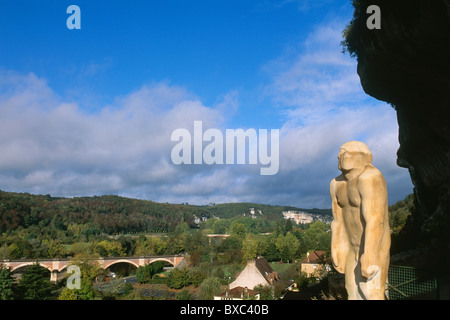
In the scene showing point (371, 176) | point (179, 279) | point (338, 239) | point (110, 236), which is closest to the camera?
point (371, 176)

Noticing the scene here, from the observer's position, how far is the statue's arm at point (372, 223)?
4.68m

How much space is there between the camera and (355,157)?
4.98 metres

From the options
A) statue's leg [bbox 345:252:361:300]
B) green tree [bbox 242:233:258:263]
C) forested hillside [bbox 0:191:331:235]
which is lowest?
green tree [bbox 242:233:258:263]

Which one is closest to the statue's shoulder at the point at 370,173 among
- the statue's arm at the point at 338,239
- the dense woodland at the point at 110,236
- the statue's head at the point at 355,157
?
the statue's head at the point at 355,157

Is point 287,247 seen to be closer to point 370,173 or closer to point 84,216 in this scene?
point 370,173

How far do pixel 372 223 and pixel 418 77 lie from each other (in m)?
11.3

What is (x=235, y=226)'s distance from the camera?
289 ft

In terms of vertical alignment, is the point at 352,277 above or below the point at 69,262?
above

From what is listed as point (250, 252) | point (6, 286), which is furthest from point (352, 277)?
point (250, 252)

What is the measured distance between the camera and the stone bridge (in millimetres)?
47750

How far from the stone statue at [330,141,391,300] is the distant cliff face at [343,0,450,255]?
25.4ft

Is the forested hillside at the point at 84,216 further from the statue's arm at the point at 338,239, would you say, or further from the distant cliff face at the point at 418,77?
the statue's arm at the point at 338,239

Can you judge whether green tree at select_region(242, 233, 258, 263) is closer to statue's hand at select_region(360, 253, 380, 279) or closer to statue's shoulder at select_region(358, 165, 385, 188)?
statue's hand at select_region(360, 253, 380, 279)

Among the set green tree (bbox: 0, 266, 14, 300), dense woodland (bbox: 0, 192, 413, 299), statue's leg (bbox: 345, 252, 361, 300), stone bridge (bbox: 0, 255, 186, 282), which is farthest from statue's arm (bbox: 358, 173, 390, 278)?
stone bridge (bbox: 0, 255, 186, 282)
